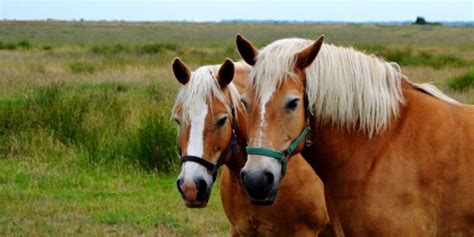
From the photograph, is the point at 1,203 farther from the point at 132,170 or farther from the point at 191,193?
the point at 191,193

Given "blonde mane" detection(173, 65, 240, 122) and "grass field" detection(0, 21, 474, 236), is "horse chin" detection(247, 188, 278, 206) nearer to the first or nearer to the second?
"blonde mane" detection(173, 65, 240, 122)

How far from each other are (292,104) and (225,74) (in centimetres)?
96

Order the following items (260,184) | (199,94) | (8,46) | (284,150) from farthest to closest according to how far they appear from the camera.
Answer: (8,46) → (199,94) → (284,150) → (260,184)

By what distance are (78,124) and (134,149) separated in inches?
52.0

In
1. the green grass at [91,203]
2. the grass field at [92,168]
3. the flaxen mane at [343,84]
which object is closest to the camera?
the flaxen mane at [343,84]

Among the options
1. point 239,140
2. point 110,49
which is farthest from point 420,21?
point 239,140

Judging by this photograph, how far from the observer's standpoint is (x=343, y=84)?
3.55m

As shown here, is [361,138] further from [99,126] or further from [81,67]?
[81,67]

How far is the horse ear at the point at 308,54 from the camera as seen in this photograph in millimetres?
3398

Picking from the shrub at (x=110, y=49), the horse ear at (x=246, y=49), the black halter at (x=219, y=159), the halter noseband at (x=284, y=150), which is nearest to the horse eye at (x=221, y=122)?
the black halter at (x=219, y=159)

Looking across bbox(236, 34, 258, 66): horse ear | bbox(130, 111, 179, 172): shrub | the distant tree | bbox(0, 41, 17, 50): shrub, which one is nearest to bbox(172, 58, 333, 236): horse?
bbox(236, 34, 258, 66): horse ear

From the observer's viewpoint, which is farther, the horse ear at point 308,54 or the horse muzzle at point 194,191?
the horse muzzle at point 194,191

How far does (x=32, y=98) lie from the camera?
1102cm

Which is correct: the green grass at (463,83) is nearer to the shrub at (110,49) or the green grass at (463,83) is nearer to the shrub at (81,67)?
the shrub at (81,67)
